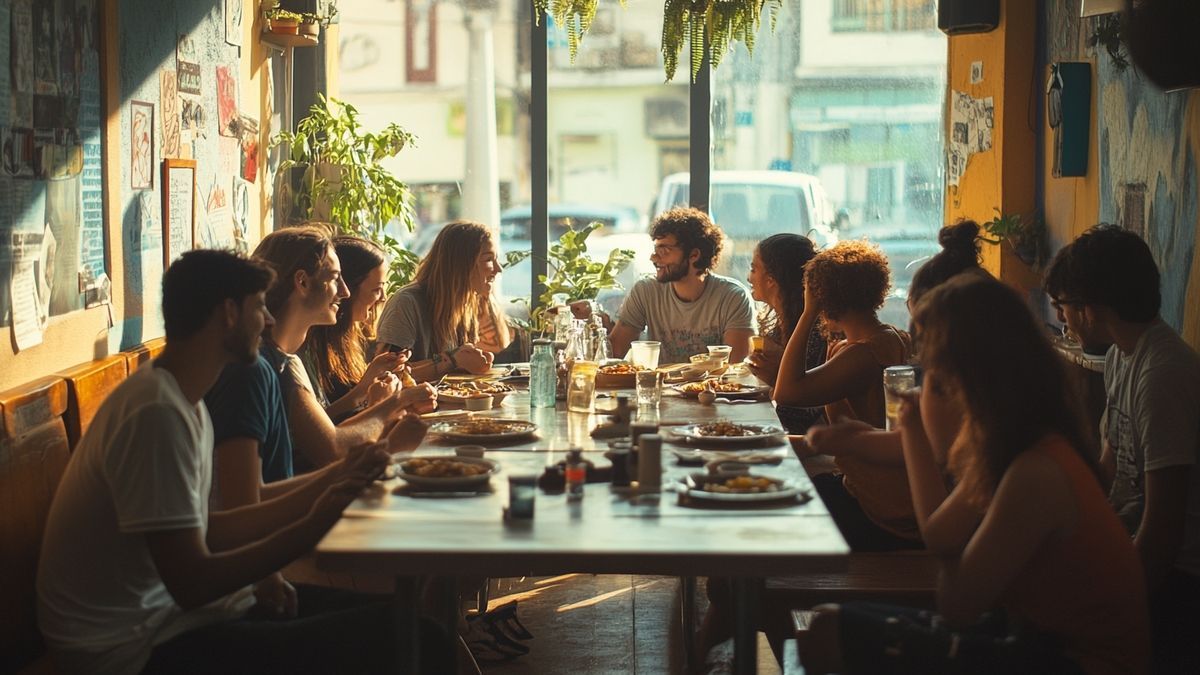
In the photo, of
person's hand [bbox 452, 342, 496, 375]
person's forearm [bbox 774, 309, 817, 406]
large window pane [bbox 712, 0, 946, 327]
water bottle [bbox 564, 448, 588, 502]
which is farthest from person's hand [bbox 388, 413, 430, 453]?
large window pane [bbox 712, 0, 946, 327]

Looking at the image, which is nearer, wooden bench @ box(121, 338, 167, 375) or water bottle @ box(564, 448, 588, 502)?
water bottle @ box(564, 448, 588, 502)

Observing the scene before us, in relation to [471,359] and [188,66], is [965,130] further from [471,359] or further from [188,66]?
[188,66]

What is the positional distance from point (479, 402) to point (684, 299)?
189 centimetres

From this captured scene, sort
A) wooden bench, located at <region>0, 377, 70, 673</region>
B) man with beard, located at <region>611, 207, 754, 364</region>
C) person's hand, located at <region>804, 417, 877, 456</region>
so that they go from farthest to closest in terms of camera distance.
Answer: man with beard, located at <region>611, 207, 754, 364</region> < person's hand, located at <region>804, 417, 877, 456</region> < wooden bench, located at <region>0, 377, 70, 673</region>

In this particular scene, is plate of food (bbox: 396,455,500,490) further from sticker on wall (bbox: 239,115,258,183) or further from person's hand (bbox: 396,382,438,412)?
sticker on wall (bbox: 239,115,258,183)

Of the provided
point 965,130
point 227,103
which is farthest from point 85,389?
point 965,130

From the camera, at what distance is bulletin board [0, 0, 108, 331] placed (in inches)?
119

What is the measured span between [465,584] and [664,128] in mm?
3289

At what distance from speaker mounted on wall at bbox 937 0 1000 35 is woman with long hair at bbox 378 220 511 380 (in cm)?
218

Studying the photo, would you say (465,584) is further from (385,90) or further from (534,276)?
(385,90)

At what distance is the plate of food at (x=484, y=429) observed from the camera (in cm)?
311

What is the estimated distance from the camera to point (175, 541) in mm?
2168

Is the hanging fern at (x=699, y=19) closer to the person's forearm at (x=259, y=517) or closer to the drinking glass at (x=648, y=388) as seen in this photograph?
the drinking glass at (x=648, y=388)

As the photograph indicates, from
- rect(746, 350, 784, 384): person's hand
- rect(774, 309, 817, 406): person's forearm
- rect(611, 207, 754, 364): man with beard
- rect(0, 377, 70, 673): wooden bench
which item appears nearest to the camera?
rect(0, 377, 70, 673): wooden bench
